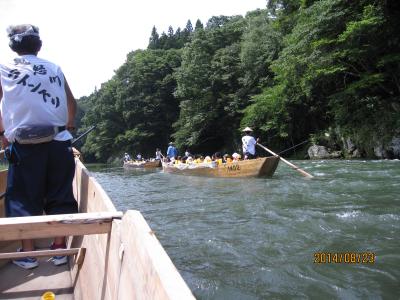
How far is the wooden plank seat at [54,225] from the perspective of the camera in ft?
5.93

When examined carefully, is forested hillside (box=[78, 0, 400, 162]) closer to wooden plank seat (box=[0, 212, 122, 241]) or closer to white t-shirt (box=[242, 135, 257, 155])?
white t-shirt (box=[242, 135, 257, 155])

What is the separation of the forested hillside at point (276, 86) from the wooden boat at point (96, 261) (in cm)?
1667

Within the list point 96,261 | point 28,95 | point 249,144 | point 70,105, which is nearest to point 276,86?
point 249,144

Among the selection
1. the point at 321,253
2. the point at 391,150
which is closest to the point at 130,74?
the point at 391,150

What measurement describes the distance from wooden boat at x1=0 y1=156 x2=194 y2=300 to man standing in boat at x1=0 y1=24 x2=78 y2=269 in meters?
0.16

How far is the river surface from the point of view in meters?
3.39

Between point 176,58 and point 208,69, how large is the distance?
14854 millimetres

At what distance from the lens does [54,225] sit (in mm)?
1848

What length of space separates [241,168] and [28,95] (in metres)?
9.46

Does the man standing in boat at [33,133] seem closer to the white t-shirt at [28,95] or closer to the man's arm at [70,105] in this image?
the white t-shirt at [28,95]

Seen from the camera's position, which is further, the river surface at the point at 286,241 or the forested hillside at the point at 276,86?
the forested hillside at the point at 276,86
